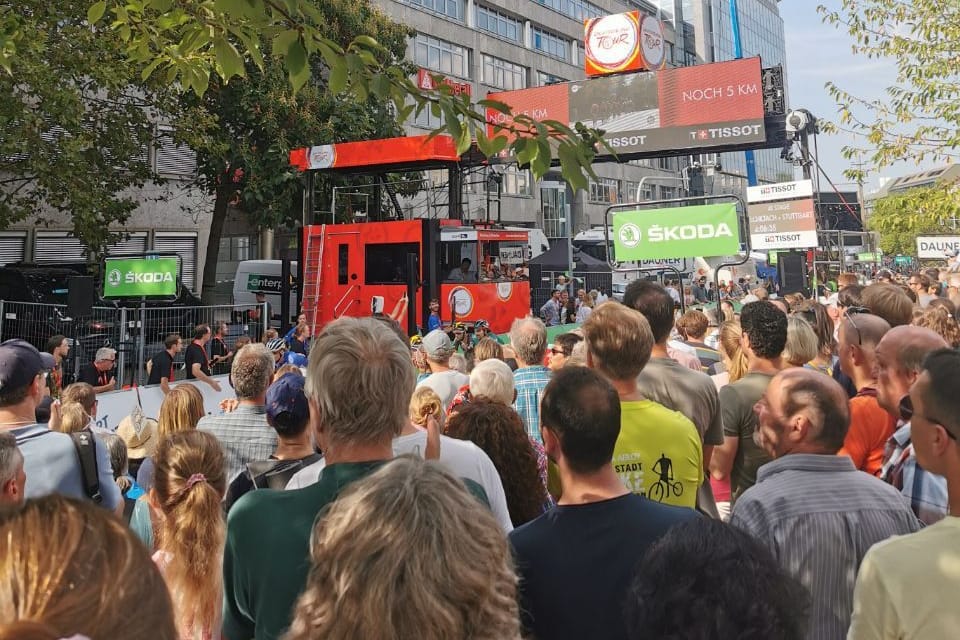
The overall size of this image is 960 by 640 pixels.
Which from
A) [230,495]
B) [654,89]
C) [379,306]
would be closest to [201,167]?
[379,306]

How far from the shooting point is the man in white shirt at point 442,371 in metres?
5.38

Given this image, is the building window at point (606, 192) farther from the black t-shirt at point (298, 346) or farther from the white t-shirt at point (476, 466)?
the white t-shirt at point (476, 466)

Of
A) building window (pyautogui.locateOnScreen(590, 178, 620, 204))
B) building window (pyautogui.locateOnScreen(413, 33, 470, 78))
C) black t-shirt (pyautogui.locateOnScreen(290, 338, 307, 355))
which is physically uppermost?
building window (pyautogui.locateOnScreen(413, 33, 470, 78))

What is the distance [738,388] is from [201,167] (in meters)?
22.8

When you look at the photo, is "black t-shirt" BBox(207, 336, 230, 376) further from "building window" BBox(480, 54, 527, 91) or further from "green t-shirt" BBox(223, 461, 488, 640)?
"building window" BBox(480, 54, 527, 91)

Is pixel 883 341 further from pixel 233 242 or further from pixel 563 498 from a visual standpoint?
pixel 233 242

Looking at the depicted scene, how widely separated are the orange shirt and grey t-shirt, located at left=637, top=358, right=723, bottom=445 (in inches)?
23.3

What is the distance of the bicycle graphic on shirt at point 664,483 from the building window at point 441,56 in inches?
1336

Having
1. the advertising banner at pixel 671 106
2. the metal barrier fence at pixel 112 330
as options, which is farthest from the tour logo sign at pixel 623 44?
the metal barrier fence at pixel 112 330

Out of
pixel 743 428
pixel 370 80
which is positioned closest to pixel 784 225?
pixel 743 428

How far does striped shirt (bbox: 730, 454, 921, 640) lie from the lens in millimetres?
2352

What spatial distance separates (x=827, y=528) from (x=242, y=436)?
2.77 m

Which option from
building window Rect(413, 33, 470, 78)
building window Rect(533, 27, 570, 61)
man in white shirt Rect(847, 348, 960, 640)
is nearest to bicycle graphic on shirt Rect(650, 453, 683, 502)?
man in white shirt Rect(847, 348, 960, 640)

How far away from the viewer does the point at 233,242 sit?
3114 centimetres
